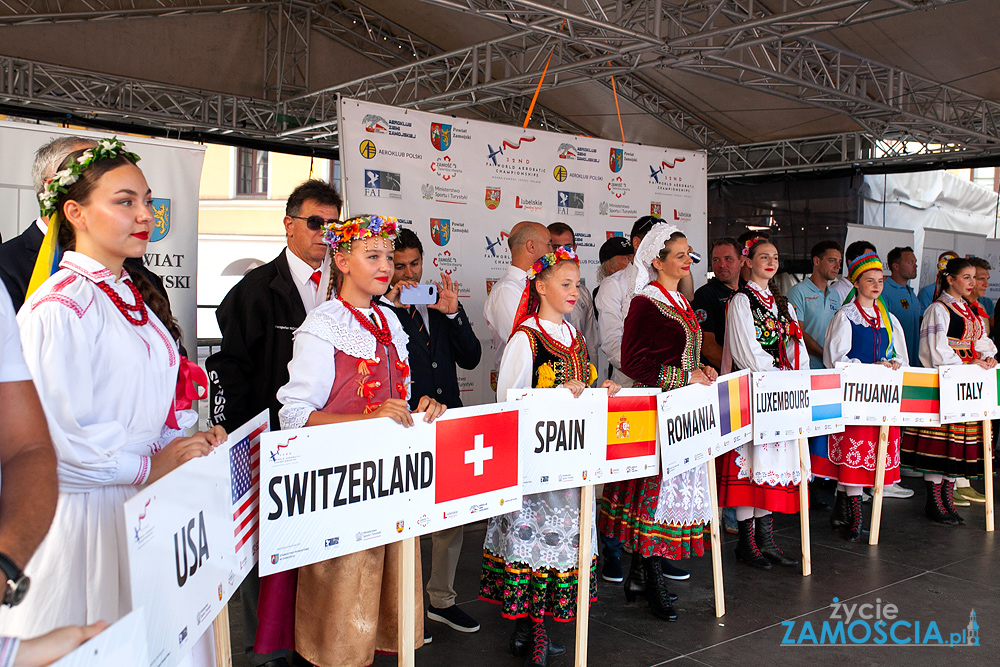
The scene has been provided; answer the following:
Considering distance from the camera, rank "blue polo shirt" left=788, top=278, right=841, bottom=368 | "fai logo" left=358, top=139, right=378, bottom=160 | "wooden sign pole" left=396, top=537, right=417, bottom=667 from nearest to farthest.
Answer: "wooden sign pole" left=396, top=537, right=417, bottom=667
"fai logo" left=358, top=139, right=378, bottom=160
"blue polo shirt" left=788, top=278, right=841, bottom=368

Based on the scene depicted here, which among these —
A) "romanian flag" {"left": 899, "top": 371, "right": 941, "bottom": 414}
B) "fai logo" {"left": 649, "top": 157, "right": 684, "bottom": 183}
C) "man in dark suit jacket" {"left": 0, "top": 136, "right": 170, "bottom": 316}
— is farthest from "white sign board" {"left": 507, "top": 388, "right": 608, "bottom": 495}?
"fai logo" {"left": 649, "top": 157, "right": 684, "bottom": 183}

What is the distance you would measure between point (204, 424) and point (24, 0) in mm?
4696

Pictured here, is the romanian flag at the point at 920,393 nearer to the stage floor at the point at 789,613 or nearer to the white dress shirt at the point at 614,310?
the stage floor at the point at 789,613

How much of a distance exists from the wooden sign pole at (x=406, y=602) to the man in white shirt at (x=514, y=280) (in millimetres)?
2000

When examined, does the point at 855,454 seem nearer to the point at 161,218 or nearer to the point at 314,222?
the point at 314,222

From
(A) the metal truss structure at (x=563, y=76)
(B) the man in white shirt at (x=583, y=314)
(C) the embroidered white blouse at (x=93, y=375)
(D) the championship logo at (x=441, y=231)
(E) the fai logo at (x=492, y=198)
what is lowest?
(C) the embroidered white blouse at (x=93, y=375)

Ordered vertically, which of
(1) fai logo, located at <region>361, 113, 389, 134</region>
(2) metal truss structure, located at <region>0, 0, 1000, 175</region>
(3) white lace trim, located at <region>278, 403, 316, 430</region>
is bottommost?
(3) white lace trim, located at <region>278, 403, 316, 430</region>

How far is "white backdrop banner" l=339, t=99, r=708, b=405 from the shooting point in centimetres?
480

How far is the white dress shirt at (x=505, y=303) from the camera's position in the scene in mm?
4324

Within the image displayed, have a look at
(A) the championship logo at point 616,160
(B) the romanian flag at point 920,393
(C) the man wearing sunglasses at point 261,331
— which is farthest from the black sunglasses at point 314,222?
(B) the romanian flag at point 920,393

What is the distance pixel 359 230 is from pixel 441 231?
243 centimetres

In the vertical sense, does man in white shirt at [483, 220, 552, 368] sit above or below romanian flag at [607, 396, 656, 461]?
above

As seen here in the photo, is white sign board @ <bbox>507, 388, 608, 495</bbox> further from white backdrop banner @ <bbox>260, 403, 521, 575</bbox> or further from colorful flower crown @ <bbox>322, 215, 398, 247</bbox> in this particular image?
colorful flower crown @ <bbox>322, 215, 398, 247</bbox>

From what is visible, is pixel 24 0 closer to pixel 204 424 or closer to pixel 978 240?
pixel 204 424
